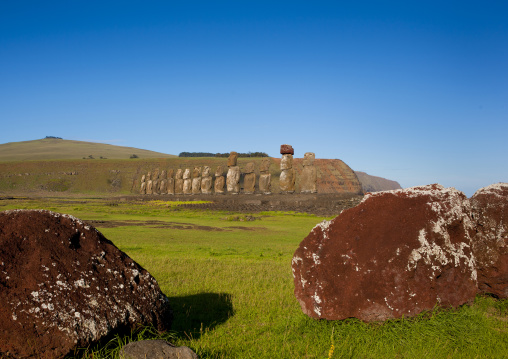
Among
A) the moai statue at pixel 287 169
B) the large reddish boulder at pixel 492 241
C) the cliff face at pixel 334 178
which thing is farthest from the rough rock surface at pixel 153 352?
the cliff face at pixel 334 178

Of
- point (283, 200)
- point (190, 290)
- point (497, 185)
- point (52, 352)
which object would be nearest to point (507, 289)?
point (497, 185)

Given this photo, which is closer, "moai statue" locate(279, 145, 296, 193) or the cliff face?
"moai statue" locate(279, 145, 296, 193)

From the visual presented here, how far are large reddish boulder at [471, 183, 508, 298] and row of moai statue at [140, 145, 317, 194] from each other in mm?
34363

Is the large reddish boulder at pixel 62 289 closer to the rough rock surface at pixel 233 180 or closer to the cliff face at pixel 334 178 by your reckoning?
the rough rock surface at pixel 233 180

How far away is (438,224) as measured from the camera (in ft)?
19.8

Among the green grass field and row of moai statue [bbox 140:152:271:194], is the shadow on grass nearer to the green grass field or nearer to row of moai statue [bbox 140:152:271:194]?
the green grass field

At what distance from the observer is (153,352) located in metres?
4.30

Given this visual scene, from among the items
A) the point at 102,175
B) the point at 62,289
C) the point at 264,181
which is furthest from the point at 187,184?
the point at 102,175

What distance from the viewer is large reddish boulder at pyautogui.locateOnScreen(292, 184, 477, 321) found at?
581cm

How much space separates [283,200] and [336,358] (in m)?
35.8

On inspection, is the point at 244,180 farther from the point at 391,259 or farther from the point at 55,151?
the point at 55,151

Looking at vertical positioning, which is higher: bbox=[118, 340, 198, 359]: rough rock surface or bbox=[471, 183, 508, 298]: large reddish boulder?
bbox=[471, 183, 508, 298]: large reddish boulder

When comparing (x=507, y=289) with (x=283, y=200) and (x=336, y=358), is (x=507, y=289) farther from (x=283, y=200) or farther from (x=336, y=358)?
(x=283, y=200)

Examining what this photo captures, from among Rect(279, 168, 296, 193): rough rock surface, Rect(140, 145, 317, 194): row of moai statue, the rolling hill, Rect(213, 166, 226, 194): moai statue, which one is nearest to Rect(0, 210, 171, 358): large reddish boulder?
Rect(140, 145, 317, 194): row of moai statue
